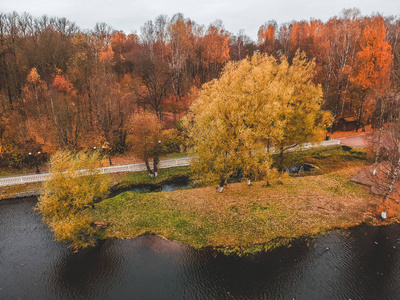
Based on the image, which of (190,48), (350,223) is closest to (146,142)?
(350,223)

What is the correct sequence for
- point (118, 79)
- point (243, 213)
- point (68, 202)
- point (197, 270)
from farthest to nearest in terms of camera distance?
point (118, 79) → point (243, 213) → point (68, 202) → point (197, 270)

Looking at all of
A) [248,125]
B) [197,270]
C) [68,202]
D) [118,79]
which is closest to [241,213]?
[197,270]

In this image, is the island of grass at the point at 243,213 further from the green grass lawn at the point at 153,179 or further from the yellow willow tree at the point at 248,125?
the green grass lawn at the point at 153,179

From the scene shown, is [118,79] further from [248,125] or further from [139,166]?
[248,125]

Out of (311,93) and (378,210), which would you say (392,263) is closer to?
(378,210)

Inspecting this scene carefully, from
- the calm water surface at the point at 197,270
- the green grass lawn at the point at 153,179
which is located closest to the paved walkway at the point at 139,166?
the green grass lawn at the point at 153,179

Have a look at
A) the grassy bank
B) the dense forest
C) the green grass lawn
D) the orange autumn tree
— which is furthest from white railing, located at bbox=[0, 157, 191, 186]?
the orange autumn tree
